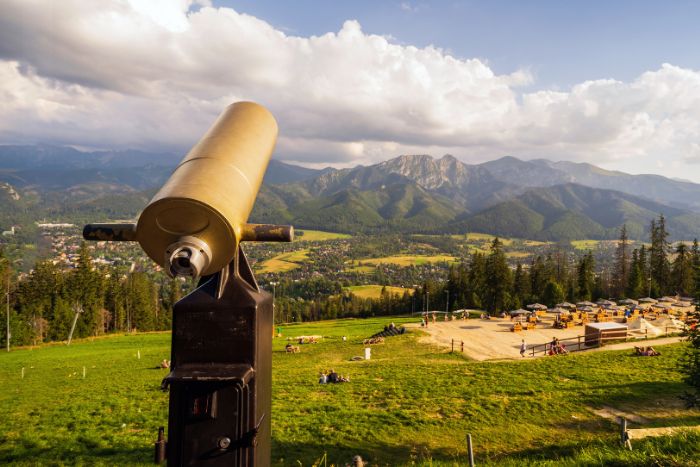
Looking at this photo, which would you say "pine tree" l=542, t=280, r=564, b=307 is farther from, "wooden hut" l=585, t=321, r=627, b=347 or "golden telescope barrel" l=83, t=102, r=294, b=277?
"golden telescope barrel" l=83, t=102, r=294, b=277

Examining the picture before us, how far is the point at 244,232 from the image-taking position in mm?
3445

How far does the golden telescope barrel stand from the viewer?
290 centimetres

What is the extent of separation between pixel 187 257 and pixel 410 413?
13.1 metres

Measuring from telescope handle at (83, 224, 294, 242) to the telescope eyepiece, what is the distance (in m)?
0.49

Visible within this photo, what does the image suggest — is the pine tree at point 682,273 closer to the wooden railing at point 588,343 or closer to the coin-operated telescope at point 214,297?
the wooden railing at point 588,343

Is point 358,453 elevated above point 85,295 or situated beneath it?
elevated above

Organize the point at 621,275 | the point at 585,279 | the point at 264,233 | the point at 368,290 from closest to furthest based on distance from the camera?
the point at 264,233 → the point at 585,279 → the point at 621,275 → the point at 368,290

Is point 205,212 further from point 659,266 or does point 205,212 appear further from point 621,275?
point 621,275

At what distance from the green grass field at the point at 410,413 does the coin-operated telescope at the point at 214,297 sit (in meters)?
4.36

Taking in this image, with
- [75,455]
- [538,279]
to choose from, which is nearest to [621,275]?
[538,279]

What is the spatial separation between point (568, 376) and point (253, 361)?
21.4 m

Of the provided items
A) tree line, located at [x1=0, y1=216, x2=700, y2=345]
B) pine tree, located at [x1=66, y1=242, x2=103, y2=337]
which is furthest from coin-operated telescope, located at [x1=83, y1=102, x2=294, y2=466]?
pine tree, located at [x1=66, y1=242, x2=103, y2=337]

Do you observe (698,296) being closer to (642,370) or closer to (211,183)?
(642,370)

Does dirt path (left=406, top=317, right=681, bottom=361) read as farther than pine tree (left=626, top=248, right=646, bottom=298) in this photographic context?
No
